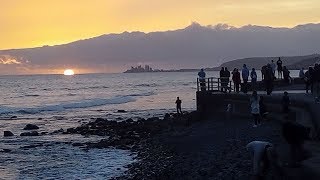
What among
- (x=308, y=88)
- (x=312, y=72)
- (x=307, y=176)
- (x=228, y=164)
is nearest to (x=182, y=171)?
(x=228, y=164)

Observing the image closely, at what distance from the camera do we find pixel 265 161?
11625mm

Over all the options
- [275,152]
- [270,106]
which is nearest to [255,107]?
[270,106]

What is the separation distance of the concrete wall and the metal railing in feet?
1.81

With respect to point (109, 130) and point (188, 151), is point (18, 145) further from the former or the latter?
point (188, 151)

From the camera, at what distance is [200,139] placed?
25328 millimetres

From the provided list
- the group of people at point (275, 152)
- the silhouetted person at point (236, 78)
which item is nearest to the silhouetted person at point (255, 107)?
the silhouetted person at point (236, 78)

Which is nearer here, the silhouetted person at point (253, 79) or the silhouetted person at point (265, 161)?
the silhouetted person at point (265, 161)

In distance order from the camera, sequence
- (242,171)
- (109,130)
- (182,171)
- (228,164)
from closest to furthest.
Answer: (242,171), (228,164), (182,171), (109,130)

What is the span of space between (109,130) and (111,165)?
44.5 ft

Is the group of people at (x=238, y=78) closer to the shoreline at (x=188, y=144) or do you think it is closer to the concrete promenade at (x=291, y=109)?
the concrete promenade at (x=291, y=109)

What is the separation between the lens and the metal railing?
31.9m

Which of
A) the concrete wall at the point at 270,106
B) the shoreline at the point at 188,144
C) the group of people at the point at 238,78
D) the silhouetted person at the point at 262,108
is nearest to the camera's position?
the shoreline at the point at 188,144

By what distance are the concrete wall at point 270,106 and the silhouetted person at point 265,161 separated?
171 inches

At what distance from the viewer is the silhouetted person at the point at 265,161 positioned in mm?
11508
